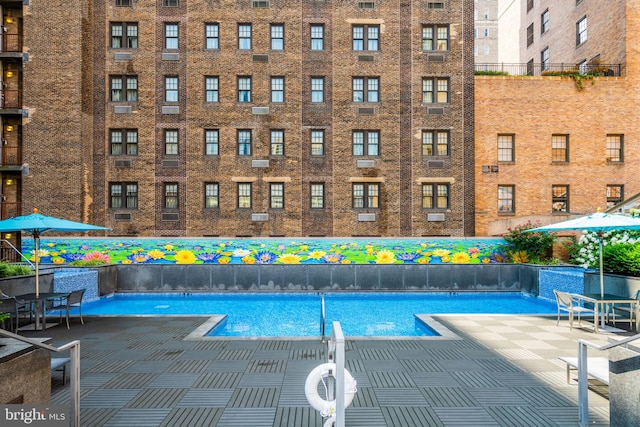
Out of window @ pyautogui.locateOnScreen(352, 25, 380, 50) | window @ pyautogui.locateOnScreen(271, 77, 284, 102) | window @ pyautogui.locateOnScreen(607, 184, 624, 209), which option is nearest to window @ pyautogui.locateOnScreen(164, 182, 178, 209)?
window @ pyautogui.locateOnScreen(271, 77, 284, 102)

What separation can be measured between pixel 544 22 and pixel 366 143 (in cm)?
2278

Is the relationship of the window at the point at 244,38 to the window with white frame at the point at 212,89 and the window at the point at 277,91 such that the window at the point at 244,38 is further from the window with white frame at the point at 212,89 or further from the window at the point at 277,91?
the window at the point at 277,91

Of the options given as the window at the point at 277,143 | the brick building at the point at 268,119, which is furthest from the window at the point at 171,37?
the window at the point at 277,143

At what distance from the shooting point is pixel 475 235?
2911 centimetres

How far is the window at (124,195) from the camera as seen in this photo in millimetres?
29109

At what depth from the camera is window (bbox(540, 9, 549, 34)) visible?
3859 centimetres

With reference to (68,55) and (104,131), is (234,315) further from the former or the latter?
(68,55)

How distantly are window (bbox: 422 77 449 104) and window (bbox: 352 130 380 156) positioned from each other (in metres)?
4.19

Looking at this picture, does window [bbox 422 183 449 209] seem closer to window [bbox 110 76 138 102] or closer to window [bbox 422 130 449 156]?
window [bbox 422 130 449 156]

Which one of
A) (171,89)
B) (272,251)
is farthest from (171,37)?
(272,251)

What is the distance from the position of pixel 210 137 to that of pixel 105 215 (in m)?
8.47

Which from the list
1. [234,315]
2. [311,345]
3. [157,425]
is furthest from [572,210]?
[157,425]

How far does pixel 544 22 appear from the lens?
3909 centimetres

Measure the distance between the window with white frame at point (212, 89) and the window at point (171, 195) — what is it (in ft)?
20.0
